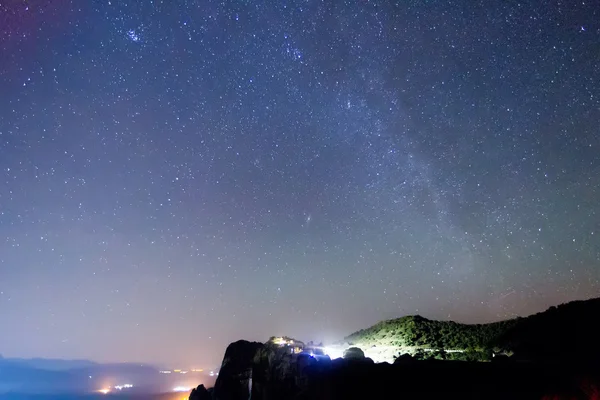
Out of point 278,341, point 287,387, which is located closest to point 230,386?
point 278,341

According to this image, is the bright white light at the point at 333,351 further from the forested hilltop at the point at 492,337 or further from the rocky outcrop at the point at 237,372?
the rocky outcrop at the point at 237,372

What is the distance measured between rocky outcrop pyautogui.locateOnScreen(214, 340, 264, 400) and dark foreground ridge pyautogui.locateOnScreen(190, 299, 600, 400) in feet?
Result: 13.1

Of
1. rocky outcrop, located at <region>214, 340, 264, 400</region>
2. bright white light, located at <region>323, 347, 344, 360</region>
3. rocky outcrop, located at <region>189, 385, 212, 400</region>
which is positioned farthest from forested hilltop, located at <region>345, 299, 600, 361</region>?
rocky outcrop, located at <region>189, 385, 212, 400</region>

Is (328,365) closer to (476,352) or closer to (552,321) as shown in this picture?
(476,352)

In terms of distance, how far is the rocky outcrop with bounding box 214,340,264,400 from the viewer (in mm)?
34062

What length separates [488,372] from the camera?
54.3 ft

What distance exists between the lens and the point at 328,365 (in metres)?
22.9

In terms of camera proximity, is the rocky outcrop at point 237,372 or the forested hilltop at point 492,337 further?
the rocky outcrop at point 237,372

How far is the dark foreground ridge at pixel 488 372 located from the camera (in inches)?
558

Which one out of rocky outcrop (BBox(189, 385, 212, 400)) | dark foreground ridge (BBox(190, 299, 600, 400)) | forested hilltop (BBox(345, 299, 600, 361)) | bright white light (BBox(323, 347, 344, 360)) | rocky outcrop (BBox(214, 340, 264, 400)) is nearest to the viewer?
dark foreground ridge (BBox(190, 299, 600, 400))

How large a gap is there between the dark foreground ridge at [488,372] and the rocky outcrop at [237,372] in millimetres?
4005

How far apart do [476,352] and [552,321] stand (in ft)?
14.8

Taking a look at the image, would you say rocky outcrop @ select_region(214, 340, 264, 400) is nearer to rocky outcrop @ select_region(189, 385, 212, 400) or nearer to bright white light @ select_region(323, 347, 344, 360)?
rocky outcrop @ select_region(189, 385, 212, 400)

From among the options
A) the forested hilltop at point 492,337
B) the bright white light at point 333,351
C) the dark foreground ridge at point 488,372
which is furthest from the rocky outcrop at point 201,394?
the forested hilltop at point 492,337
